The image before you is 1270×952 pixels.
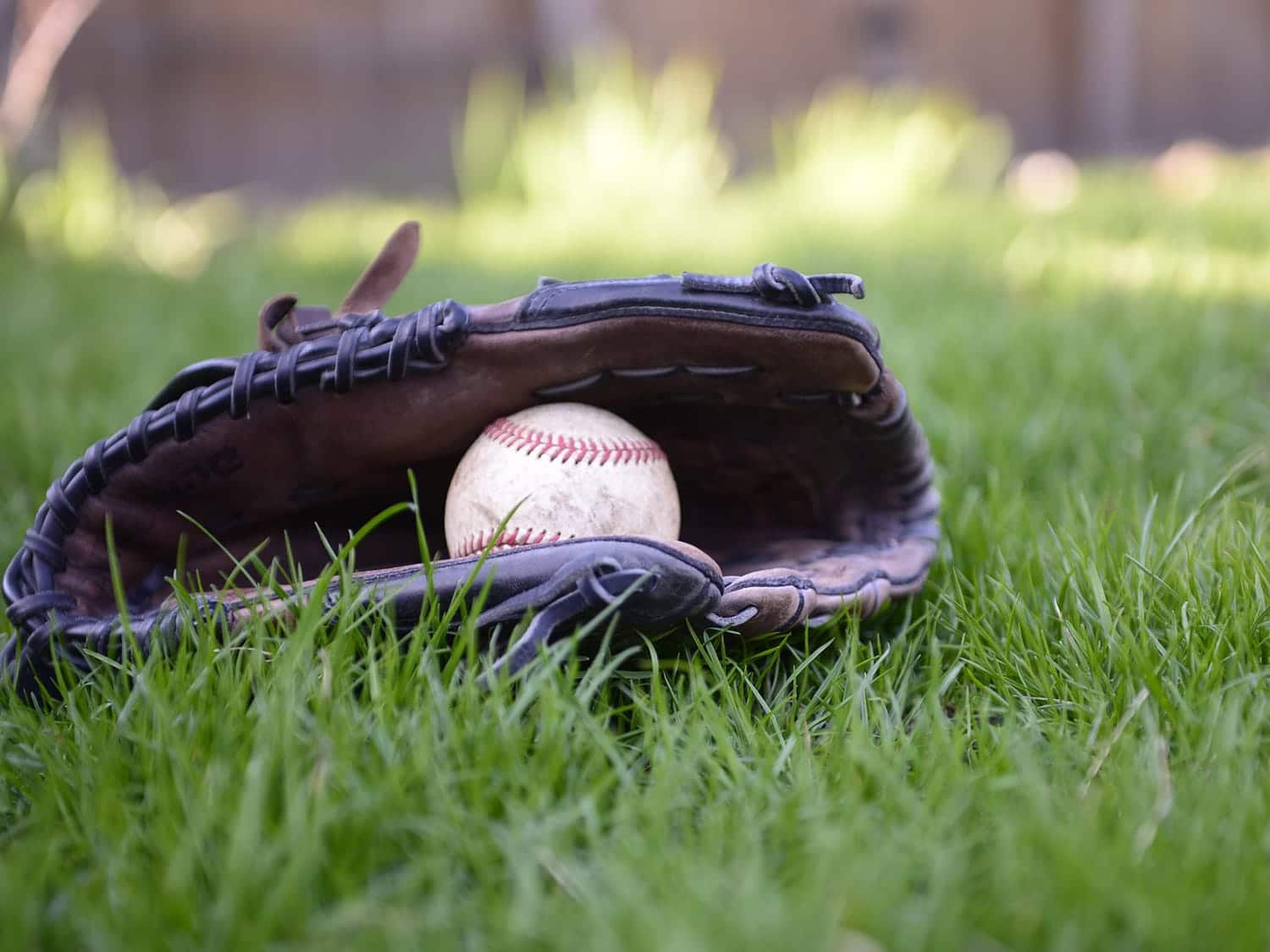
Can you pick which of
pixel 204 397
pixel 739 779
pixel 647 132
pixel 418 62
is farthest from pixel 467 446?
pixel 418 62

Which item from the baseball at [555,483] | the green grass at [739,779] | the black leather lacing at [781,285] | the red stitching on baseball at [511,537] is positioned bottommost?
the green grass at [739,779]

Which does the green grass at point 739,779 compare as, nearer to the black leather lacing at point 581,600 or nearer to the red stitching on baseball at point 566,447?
the black leather lacing at point 581,600

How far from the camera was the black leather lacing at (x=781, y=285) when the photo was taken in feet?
5.12

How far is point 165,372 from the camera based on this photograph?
3.38m

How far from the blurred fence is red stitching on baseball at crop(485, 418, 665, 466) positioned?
5083 mm

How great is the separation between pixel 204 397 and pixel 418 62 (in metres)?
6.22

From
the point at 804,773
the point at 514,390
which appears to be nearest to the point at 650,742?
the point at 804,773

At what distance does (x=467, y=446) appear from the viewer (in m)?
1.86

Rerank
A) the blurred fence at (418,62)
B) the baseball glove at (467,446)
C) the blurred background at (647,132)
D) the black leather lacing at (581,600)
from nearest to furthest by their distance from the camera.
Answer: the black leather lacing at (581,600) → the baseball glove at (467,446) → the blurred background at (647,132) → the blurred fence at (418,62)

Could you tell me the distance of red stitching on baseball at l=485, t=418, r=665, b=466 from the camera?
1696 mm

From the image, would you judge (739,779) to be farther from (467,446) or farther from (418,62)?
(418,62)

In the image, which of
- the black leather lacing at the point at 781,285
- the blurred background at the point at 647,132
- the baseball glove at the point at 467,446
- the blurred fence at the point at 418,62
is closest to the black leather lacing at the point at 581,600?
the baseball glove at the point at 467,446

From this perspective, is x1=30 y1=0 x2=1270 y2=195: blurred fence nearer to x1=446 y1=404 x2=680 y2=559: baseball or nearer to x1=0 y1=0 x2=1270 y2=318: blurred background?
x1=0 y1=0 x2=1270 y2=318: blurred background

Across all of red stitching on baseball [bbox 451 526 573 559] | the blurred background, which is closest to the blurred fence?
the blurred background
